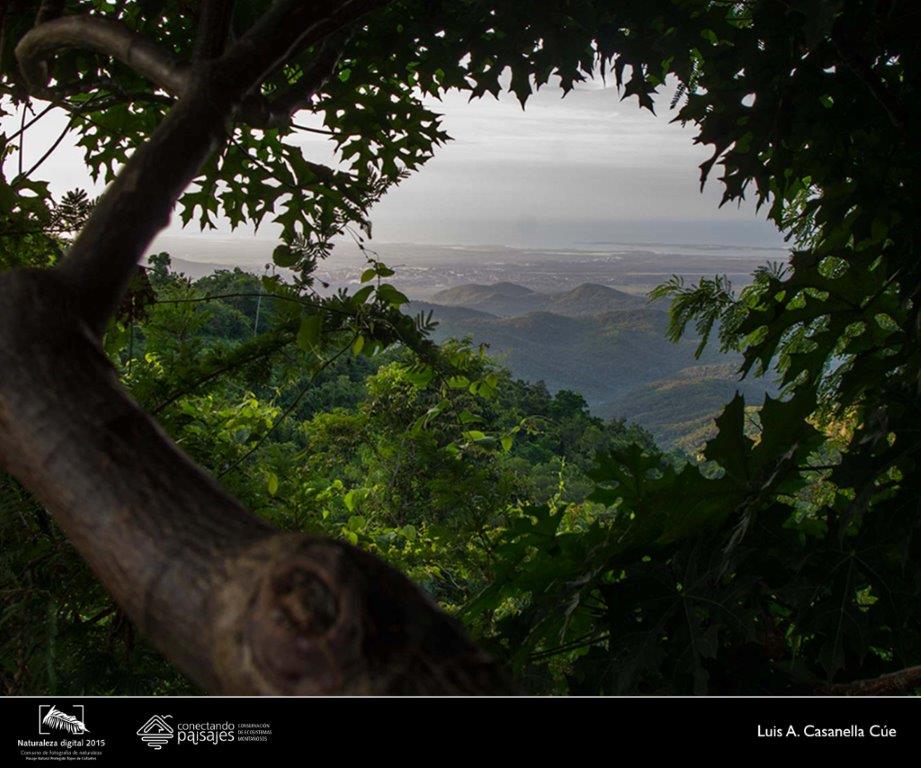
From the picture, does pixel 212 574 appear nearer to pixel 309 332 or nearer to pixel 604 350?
pixel 309 332

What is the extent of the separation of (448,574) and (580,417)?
263cm

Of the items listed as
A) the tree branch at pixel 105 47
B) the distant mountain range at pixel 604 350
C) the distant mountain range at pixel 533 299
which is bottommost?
the distant mountain range at pixel 604 350

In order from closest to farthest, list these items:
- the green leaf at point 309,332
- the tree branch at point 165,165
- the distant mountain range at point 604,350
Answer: the tree branch at point 165,165 → the green leaf at point 309,332 → the distant mountain range at point 604,350

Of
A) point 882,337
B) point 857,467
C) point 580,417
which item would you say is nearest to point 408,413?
point 882,337

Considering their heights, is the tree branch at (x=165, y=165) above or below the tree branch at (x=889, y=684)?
above

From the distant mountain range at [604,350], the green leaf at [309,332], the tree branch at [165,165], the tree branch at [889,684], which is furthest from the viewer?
the distant mountain range at [604,350]
